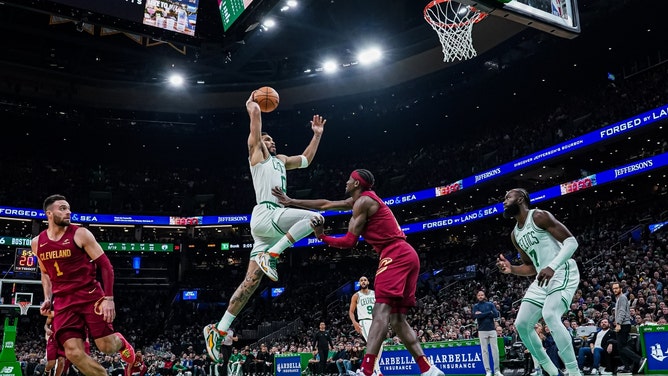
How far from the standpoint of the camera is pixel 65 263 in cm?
621

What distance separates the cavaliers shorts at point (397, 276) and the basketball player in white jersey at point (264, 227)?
3.10 feet

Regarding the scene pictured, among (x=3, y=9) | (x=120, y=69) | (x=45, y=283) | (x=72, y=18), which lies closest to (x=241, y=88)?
(x=120, y=69)

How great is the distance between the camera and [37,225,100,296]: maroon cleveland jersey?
619 cm

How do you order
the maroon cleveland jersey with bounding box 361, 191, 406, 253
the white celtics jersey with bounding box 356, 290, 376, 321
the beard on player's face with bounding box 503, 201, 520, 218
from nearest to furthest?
the maroon cleveland jersey with bounding box 361, 191, 406, 253, the beard on player's face with bounding box 503, 201, 520, 218, the white celtics jersey with bounding box 356, 290, 376, 321

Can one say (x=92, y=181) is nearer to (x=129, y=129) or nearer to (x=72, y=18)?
(x=129, y=129)

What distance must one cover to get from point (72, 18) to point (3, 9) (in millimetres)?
13836

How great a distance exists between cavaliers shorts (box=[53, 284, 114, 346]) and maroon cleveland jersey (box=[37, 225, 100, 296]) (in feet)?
0.25

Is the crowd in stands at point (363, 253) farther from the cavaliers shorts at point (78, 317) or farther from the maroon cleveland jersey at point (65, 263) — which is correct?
the maroon cleveland jersey at point (65, 263)

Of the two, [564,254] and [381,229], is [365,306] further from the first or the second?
[564,254]

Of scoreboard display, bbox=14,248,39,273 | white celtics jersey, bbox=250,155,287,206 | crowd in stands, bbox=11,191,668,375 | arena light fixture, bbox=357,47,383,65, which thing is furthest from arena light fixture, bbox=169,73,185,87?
white celtics jersey, bbox=250,155,287,206

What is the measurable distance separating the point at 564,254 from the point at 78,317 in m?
5.23

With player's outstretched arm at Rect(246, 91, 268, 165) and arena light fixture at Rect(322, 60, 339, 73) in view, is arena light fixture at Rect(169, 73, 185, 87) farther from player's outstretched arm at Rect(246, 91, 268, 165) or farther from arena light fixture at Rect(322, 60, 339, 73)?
player's outstretched arm at Rect(246, 91, 268, 165)

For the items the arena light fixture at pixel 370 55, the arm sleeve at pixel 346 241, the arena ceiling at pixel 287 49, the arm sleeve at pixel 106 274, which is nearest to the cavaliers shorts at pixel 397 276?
the arm sleeve at pixel 346 241

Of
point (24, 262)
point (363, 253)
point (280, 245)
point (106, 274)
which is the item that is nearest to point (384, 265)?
point (280, 245)
